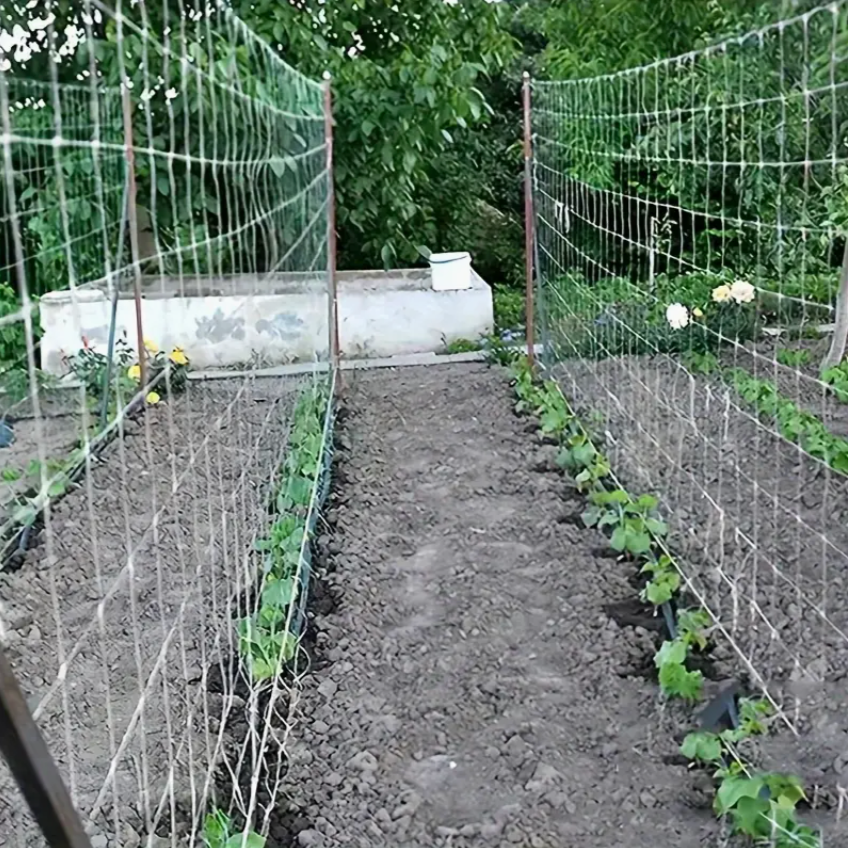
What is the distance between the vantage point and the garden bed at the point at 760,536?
7.33 ft

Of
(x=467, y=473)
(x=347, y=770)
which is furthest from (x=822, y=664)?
(x=467, y=473)

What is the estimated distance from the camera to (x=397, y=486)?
13.3 feet

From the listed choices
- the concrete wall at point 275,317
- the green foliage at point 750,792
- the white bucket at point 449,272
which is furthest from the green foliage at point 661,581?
the white bucket at point 449,272

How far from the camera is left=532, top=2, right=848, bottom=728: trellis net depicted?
8.40ft

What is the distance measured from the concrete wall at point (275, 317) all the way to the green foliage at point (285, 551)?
0.32 meters

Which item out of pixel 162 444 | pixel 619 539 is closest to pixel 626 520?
pixel 619 539

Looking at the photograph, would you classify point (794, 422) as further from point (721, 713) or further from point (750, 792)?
point (750, 792)

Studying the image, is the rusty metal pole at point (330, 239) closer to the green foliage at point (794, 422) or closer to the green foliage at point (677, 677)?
the green foliage at point (794, 422)

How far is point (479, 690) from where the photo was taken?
2492 millimetres

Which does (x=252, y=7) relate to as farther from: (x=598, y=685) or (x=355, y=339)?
(x=598, y=685)

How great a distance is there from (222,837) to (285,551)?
1.21 m

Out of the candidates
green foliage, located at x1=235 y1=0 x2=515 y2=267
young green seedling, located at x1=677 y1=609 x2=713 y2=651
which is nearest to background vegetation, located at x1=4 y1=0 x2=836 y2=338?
green foliage, located at x1=235 y1=0 x2=515 y2=267

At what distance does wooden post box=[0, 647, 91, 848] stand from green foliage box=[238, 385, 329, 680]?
1476 mm

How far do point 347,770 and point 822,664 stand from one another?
1.10m
